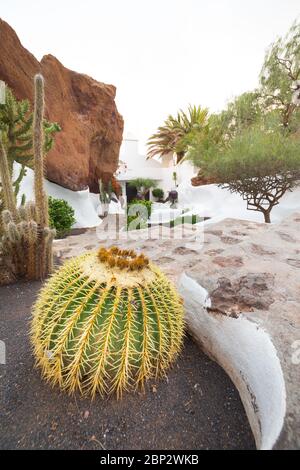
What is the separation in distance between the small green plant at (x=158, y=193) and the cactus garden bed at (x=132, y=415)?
2015cm

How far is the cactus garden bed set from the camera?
966mm

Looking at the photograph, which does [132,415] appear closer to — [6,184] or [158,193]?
[6,184]

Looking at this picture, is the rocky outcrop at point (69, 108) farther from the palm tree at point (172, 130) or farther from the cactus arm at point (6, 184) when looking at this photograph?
the palm tree at point (172, 130)

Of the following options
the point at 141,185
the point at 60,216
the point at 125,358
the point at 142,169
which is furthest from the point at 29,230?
the point at 142,169

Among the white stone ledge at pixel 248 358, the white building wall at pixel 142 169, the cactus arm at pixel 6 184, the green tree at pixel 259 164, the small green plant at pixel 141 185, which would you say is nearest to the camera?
the white stone ledge at pixel 248 358

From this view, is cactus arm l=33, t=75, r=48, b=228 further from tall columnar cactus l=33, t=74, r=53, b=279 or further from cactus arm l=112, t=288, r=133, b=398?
cactus arm l=112, t=288, r=133, b=398

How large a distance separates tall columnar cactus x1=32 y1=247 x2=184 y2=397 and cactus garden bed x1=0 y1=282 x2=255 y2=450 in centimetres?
8

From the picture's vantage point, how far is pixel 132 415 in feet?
3.51

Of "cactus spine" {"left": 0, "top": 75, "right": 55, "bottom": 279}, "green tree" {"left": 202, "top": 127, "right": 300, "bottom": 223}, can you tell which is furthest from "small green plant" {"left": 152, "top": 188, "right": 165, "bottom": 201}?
"cactus spine" {"left": 0, "top": 75, "right": 55, "bottom": 279}

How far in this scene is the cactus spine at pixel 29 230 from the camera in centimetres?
250

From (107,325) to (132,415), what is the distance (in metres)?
0.42

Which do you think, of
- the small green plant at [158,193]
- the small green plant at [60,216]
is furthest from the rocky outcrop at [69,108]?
the small green plant at [158,193]

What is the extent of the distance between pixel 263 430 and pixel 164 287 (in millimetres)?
673
